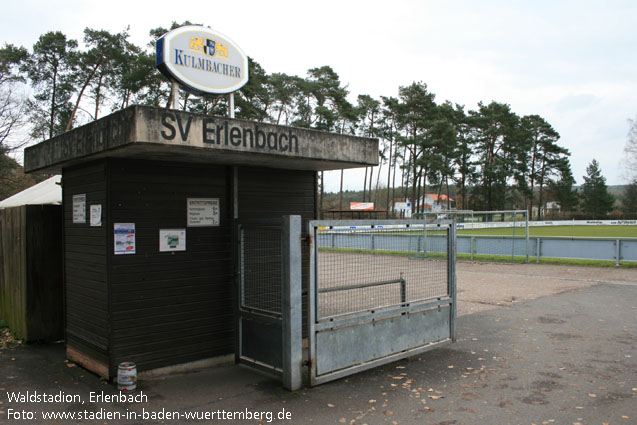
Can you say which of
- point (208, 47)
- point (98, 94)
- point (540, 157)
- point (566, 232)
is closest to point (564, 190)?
point (540, 157)

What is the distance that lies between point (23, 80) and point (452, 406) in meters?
34.4

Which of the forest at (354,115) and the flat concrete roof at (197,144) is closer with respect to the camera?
the flat concrete roof at (197,144)

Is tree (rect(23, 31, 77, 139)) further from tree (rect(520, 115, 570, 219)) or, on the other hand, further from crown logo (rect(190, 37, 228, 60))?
tree (rect(520, 115, 570, 219))

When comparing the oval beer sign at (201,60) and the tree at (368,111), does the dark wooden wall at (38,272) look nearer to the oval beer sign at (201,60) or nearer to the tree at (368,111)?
the oval beer sign at (201,60)

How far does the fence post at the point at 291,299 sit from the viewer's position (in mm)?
4871

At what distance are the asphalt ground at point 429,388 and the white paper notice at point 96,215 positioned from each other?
1.81 metres

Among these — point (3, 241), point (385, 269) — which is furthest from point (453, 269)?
point (3, 241)

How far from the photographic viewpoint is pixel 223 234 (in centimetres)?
603

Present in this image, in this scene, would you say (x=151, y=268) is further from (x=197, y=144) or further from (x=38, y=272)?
(x=38, y=272)

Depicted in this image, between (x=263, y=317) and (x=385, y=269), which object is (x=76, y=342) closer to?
(x=263, y=317)

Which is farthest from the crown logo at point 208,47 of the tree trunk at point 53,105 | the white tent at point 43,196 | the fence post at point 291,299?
the tree trunk at point 53,105

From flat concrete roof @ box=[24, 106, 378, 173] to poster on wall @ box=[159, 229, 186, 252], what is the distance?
871 mm

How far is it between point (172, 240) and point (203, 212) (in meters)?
0.53

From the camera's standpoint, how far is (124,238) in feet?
17.2
